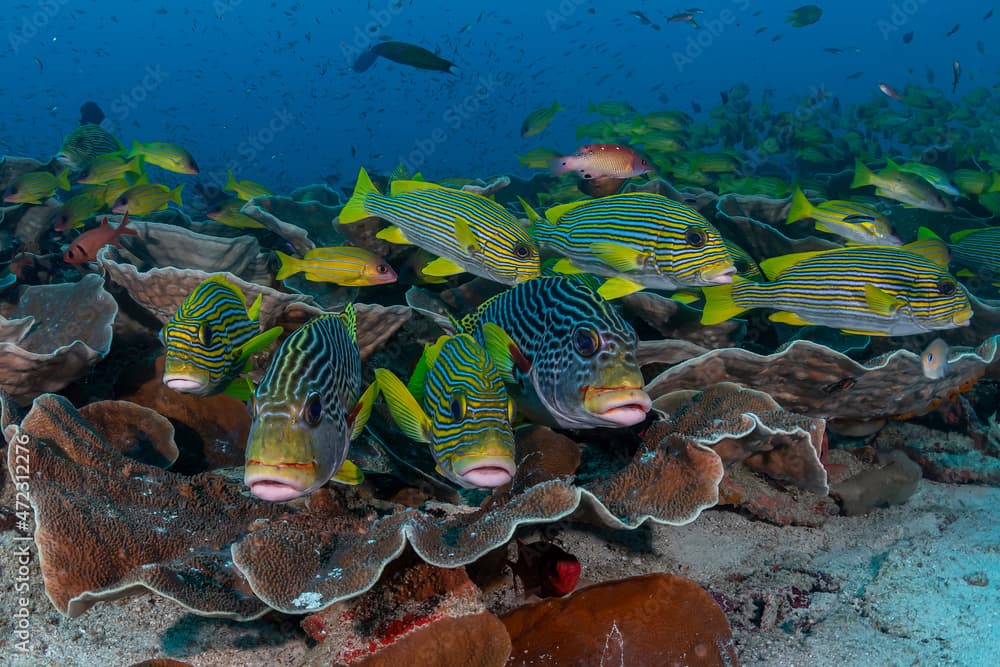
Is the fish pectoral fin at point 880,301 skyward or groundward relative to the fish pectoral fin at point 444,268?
groundward

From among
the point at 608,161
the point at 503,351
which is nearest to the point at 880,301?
the point at 503,351

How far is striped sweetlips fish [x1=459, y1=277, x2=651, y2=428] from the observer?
1.91m

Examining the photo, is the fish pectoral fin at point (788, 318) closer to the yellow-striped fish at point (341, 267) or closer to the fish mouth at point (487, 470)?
the fish mouth at point (487, 470)

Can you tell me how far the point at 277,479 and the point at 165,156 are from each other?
25.7 feet

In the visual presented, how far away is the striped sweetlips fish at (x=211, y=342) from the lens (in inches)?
98.7

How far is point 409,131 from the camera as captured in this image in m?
88.8

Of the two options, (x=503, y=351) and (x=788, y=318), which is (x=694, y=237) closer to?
(x=788, y=318)

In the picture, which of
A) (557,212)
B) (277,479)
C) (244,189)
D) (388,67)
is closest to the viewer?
(277,479)

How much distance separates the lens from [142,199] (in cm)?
613

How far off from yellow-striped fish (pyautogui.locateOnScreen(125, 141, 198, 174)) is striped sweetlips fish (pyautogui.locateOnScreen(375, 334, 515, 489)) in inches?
284

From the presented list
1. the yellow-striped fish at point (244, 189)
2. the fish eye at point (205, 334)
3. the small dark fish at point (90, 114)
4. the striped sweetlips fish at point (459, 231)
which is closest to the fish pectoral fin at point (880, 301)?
the striped sweetlips fish at point (459, 231)

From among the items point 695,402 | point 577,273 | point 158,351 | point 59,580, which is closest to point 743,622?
point 695,402

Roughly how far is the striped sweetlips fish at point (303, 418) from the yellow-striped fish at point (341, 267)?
1695mm

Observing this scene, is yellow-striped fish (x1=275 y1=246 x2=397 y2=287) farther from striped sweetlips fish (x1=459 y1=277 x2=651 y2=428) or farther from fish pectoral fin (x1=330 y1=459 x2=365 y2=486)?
fish pectoral fin (x1=330 y1=459 x2=365 y2=486)
